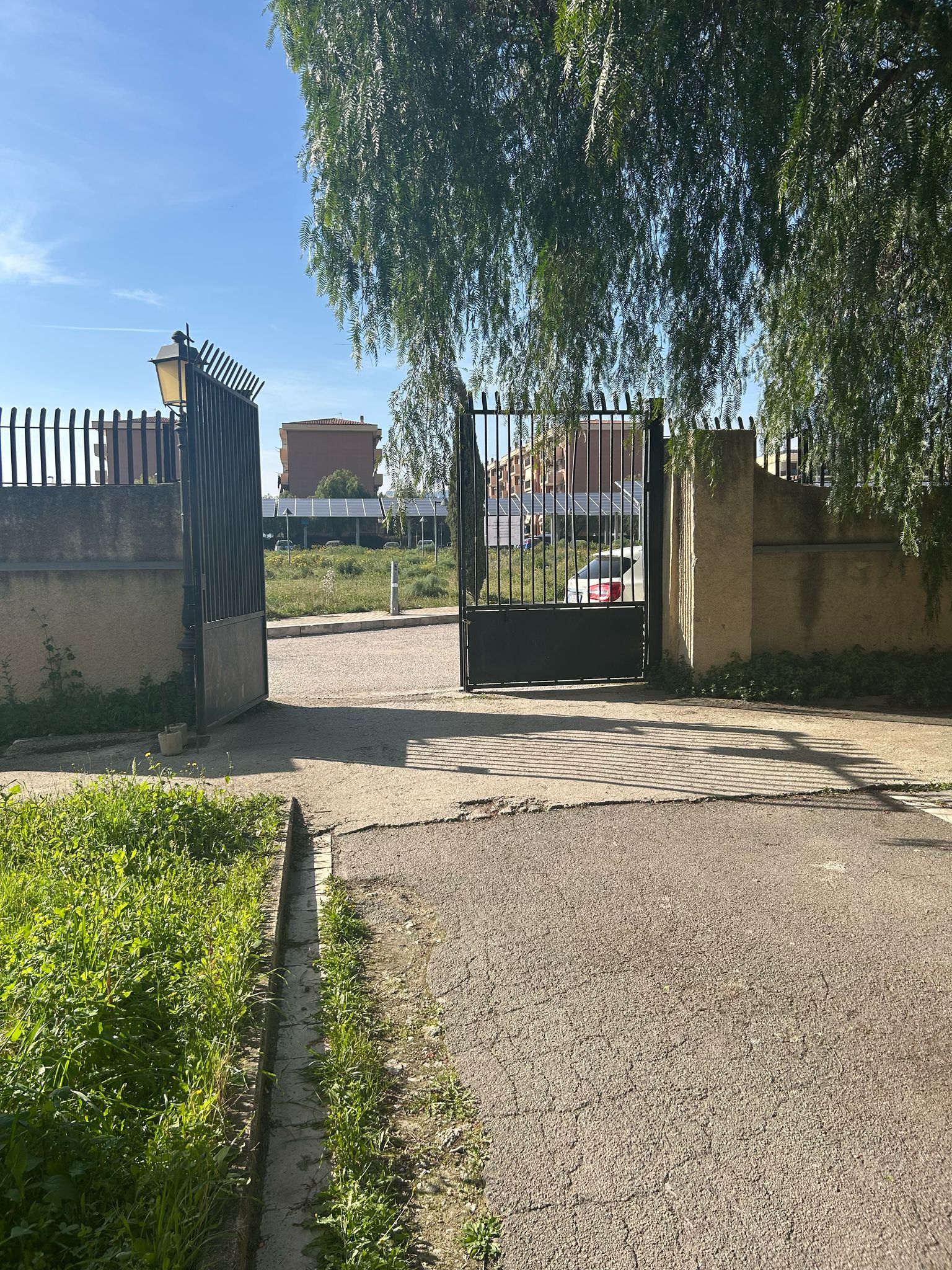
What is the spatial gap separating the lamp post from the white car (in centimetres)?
362

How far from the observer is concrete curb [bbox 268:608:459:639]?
18734 millimetres

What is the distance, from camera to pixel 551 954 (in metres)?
3.94

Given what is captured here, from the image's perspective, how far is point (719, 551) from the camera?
31.1 ft

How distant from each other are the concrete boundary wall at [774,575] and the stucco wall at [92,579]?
16.6 ft

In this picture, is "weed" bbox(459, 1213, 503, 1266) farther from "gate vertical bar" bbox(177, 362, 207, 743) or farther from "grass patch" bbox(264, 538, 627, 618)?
"grass patch" bbox(264, 538, 627, 618)

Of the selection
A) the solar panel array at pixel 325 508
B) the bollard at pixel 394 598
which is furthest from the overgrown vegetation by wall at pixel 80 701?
the solar panel array at pixel 325 508

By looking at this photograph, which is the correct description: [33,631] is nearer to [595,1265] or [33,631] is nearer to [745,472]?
[745,472]

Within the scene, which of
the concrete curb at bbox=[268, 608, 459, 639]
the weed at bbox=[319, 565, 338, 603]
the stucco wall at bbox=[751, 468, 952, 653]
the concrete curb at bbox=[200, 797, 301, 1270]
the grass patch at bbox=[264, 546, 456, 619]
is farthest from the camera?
the weed at bbox=[319, 565, 338, 603]

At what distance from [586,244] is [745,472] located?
2.97 metres

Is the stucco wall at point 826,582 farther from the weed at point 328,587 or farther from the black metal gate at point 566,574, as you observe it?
the weed at point 328,587

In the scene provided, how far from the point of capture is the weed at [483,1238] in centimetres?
231

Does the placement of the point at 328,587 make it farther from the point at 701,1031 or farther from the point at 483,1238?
the point at 483,1238

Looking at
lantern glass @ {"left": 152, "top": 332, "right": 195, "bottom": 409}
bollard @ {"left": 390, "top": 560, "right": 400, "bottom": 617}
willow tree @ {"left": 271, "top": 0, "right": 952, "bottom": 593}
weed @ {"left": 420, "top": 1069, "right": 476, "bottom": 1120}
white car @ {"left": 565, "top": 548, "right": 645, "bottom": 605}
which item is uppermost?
willow tree @ {"left": 271, "top": 0, "right": 952, "bottom": 593}

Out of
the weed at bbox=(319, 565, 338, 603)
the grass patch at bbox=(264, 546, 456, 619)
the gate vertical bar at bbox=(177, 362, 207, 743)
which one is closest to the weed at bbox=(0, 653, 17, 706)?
the gate vertical bar at bbox=(177, 362, 207, 743)
